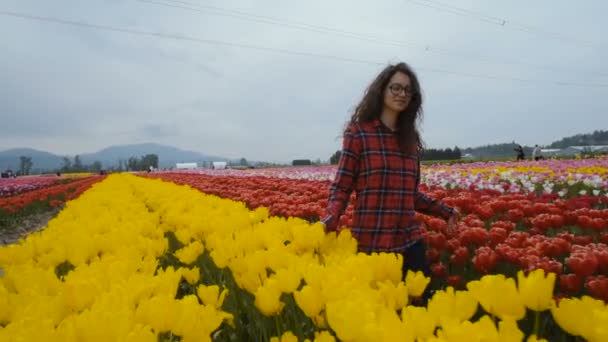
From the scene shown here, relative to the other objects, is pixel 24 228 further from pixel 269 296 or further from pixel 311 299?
pixel 311 299

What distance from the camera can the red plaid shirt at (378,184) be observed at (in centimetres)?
320

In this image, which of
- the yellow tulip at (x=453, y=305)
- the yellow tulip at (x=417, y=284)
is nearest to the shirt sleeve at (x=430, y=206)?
the yellow tulip at (x=417, y=284)

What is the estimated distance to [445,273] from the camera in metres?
3.07

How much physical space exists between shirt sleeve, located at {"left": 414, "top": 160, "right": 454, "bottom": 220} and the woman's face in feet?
1.58

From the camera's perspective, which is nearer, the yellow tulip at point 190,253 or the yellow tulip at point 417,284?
the yellow tulip at point 417,284

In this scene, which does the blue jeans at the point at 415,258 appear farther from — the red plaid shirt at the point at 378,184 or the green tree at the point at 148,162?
the green tree at the point at 148,162

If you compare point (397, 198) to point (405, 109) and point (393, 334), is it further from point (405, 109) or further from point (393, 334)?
point (393, 334)

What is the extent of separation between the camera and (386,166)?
3.20m

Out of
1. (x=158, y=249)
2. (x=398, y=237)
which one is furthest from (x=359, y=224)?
(x=158, y=249)

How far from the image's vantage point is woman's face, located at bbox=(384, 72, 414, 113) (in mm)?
3176

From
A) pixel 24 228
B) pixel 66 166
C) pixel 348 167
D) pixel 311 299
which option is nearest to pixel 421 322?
pixel 311 299

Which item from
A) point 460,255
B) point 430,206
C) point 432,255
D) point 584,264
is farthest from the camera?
point 430,206

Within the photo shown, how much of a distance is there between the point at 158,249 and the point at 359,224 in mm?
1238

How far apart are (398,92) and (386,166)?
0.46 metres
